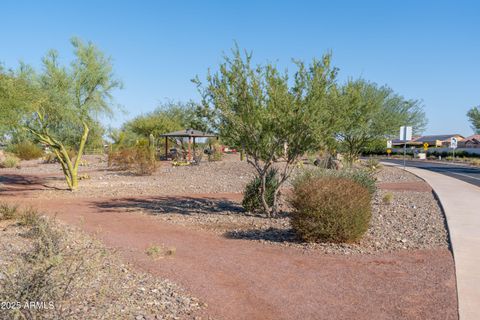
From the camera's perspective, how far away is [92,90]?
1920 centimetres

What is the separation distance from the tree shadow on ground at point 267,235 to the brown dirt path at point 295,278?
49 centimetres

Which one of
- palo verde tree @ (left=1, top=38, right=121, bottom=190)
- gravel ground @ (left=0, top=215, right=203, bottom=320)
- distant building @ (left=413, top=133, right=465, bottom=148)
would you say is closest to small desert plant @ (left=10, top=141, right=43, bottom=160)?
palo verde tree @ (left=1, top=38, right=121, bottom=190)

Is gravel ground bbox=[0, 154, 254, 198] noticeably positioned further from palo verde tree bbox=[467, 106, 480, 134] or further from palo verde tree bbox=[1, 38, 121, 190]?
palo verde tree bbox=[467, 106, 480, 134]

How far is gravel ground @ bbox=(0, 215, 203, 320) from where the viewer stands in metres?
5.46

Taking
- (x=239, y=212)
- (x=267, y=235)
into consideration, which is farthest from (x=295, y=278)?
(x=239, y=212)

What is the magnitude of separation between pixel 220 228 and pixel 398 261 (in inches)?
187

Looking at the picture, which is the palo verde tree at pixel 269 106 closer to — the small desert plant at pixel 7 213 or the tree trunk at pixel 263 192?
the tree trunk at pixel 263 192

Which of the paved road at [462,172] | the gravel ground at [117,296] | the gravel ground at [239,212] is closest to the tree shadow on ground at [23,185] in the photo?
the gravel ground at [239,212]

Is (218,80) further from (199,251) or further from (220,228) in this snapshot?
(199,251)

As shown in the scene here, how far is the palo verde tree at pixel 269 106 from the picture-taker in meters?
12.1

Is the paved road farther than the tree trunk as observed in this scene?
Yes

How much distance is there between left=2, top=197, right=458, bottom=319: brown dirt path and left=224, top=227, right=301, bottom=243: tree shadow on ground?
0.49 m

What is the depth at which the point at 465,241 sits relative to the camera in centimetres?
973

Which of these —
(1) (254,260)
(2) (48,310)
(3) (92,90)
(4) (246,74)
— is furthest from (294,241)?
(3) (92,90)
